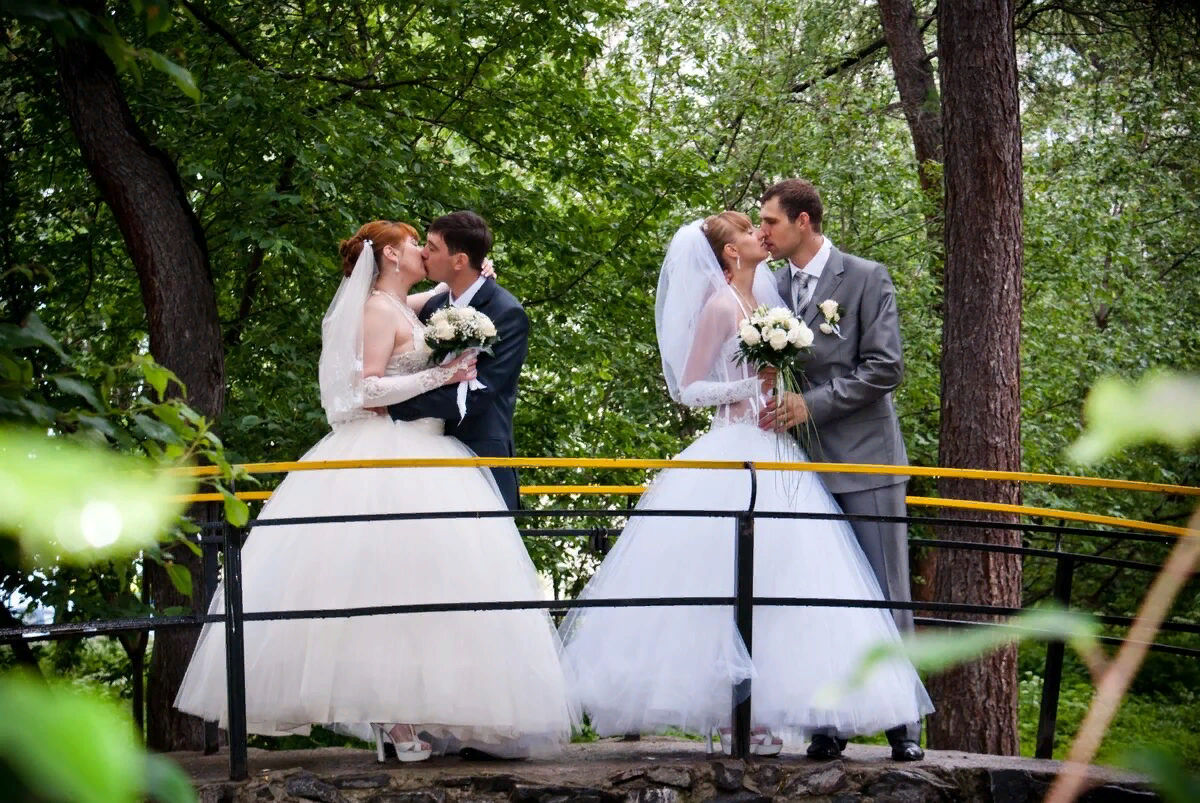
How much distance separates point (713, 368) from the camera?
211 inches

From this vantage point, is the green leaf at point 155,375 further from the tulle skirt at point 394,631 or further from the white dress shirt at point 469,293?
the white dress shirt at point 469,293

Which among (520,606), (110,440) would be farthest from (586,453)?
(110,440)

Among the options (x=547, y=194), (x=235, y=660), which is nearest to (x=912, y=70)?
(x=547, y=194)

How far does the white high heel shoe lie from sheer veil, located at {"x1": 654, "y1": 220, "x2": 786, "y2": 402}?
1579 mm

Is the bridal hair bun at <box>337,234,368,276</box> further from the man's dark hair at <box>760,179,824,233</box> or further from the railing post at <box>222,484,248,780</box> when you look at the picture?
the man's dark hair at <box>760,179,824,233</box>

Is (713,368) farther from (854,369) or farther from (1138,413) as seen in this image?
(1138,413)

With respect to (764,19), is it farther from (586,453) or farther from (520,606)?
(520,606)

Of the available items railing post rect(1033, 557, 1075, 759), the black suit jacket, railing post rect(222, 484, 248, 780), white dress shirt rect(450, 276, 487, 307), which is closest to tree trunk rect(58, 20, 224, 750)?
the black suit jacket

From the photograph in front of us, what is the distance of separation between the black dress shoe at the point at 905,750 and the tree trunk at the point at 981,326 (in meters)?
2.13

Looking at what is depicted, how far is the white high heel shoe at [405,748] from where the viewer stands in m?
4.87

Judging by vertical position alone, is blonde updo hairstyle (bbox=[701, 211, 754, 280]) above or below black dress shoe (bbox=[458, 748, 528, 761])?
above

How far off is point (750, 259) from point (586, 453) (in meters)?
5.20

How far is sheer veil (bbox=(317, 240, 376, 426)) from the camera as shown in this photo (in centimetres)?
543

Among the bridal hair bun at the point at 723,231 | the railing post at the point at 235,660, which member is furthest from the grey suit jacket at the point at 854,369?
the railing post at the point at 235,660
